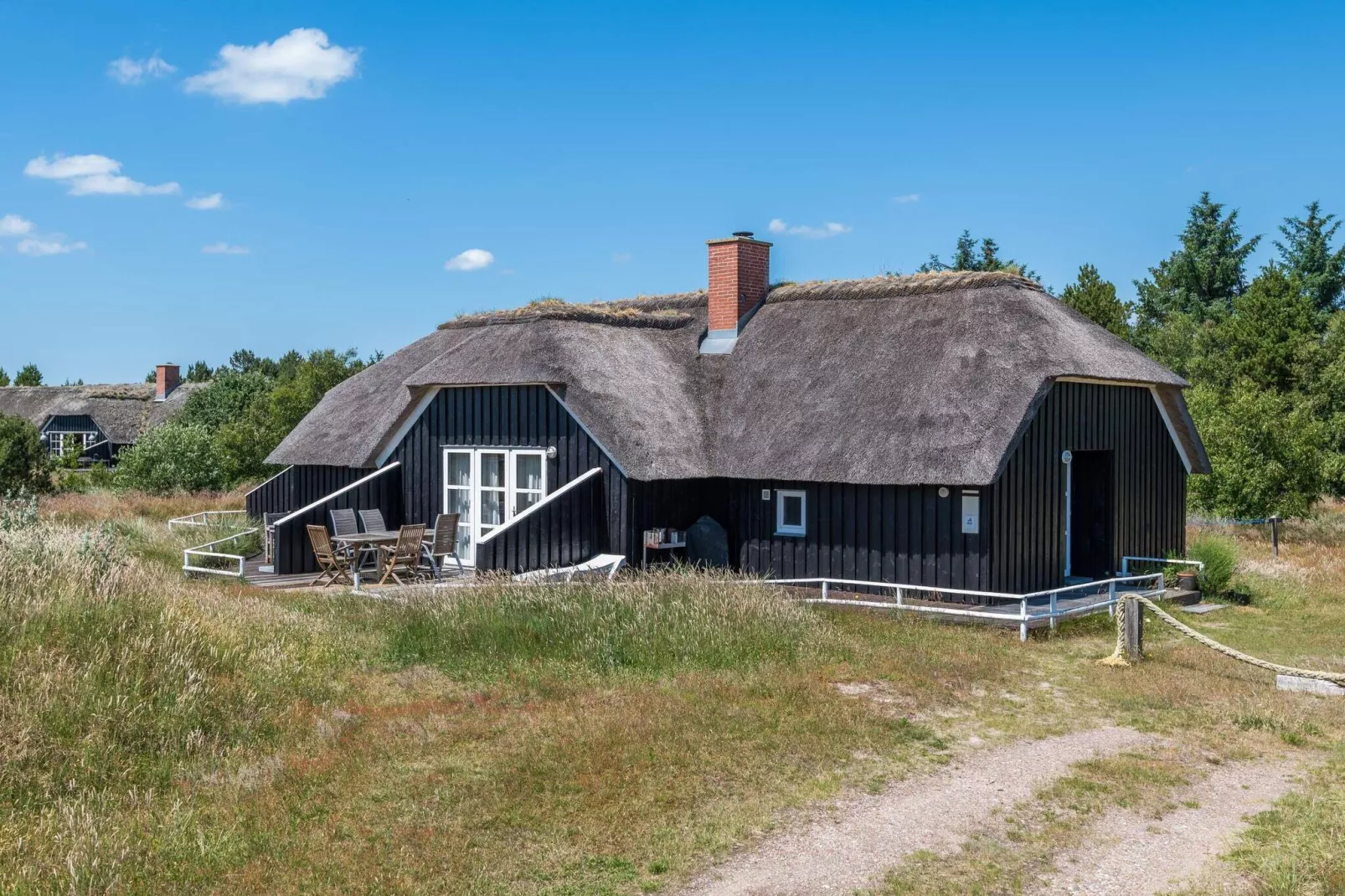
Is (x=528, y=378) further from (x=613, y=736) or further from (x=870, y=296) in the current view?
(x=613, y=736)

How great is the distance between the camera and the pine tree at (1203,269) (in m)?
53.2

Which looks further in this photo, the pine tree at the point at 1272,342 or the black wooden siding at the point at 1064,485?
the pine tree at the point at 1272,342

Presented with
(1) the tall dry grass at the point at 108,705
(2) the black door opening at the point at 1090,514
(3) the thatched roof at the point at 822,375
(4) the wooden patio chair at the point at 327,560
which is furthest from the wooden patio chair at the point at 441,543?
(2) the black door opening at the point at 1090,514

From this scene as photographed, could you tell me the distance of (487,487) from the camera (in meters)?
20.4

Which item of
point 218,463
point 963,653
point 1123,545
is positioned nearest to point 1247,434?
point 1123,545

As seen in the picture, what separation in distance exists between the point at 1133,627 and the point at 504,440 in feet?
34.3

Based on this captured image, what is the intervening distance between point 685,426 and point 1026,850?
12339mm

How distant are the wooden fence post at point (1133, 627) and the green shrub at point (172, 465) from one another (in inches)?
1173

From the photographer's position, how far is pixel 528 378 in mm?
19188

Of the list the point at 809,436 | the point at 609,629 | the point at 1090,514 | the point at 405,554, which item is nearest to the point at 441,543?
the point at 405,554

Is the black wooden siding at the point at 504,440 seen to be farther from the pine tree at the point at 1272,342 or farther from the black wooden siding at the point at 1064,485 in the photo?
the pine tree at the point at 1272,342

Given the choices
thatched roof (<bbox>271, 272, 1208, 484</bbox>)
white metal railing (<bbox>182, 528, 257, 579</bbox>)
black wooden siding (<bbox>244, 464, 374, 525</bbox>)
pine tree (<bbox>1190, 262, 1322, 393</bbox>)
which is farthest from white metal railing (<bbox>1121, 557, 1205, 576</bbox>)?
pine tree (<bbox>1190, 262, 1322, 393</bbox>)

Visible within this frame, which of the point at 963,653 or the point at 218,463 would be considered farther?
the point at 218,463

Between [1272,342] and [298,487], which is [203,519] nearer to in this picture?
[298,487]
